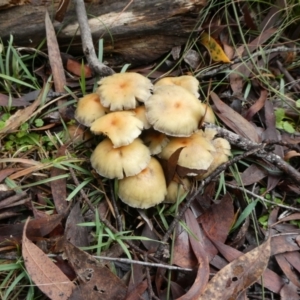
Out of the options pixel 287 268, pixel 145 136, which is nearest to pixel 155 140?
pixel 145 136

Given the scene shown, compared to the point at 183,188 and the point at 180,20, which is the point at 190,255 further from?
the point at 180,20

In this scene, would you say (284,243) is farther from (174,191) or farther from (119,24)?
(119,24)

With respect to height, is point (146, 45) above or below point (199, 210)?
above

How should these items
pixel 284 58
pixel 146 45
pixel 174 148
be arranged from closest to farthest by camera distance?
pixel 174 148 → pixel 146 45 → pixel 284 58

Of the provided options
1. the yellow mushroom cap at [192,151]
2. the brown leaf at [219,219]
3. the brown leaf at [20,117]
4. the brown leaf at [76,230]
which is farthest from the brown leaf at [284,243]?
the brown leaf at [20,117]

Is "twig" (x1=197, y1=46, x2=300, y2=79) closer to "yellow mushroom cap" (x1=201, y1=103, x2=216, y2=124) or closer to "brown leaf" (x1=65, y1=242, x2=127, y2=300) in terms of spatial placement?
"yellow mushroom cap" (x1=201, y1=103, x2=216, y2=124)

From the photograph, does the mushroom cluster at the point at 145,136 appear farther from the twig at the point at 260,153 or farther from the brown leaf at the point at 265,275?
the brown leaf at the point at 265,275

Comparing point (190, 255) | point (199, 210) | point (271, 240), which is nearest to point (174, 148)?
point (199, 210)
